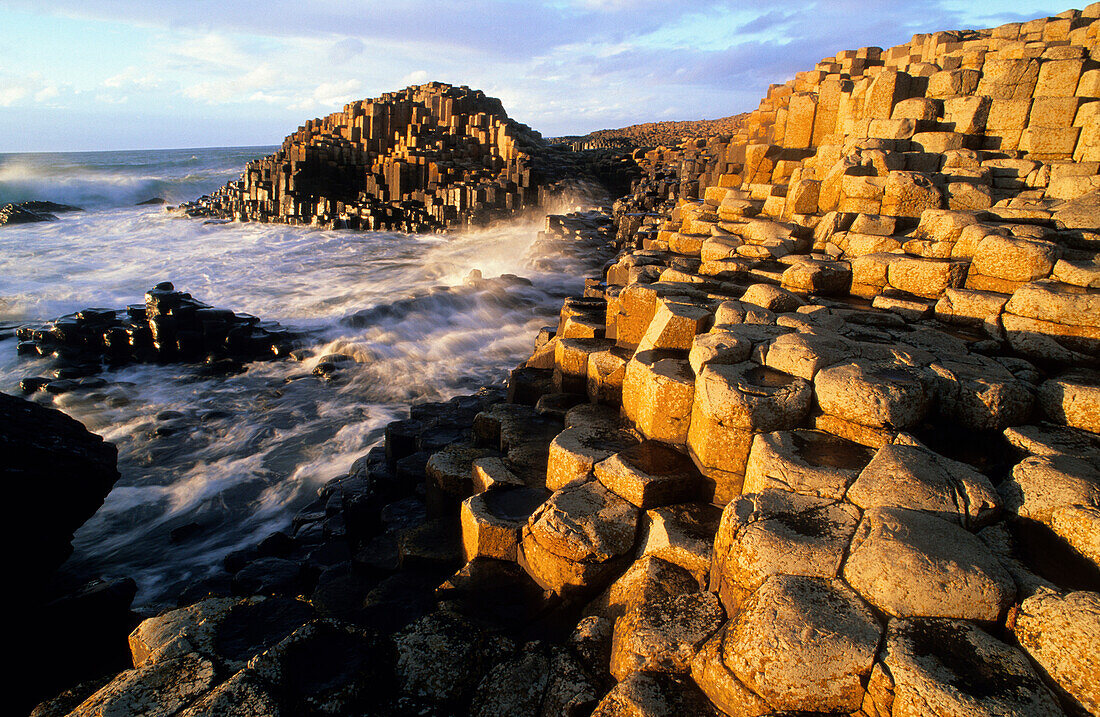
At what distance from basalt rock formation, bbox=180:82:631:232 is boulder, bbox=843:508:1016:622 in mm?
21913

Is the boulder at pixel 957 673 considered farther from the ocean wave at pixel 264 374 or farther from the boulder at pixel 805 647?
the ocean wave at pixel 264 374

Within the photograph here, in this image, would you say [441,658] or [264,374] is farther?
[264,374]

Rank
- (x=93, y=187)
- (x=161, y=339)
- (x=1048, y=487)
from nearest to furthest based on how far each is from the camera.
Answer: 1. (x=1048, y=487)
2. (x=161, y=339)
3. (x=93, y=187)

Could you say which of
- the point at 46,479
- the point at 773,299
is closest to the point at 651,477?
the point at 773,299

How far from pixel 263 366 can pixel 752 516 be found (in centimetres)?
958


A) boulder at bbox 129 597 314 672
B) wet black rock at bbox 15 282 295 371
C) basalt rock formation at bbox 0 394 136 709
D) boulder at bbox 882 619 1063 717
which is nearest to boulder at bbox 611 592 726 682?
boulder at bbox 882 619 1063 717

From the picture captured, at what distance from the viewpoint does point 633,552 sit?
10.4 ft

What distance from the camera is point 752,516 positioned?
2.52 meters

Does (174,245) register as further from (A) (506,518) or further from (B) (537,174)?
(A) (506,518)

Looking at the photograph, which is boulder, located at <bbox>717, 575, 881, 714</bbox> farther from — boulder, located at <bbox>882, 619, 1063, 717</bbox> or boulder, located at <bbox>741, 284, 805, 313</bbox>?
boulder, located at <bbox>741, 284, 805, 313</bbox>

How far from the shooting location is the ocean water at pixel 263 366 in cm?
593

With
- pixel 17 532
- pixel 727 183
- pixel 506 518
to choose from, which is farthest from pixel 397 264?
pixel 506 518

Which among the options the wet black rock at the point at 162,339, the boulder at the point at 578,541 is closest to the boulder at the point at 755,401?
the boulder at the point at 578,541

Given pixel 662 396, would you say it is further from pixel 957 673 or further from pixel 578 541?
pixel 957 673
